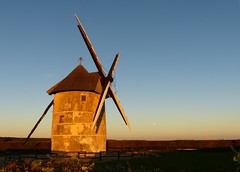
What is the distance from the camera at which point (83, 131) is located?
2434cm

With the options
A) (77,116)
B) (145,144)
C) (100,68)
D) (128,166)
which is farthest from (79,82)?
(145,144)

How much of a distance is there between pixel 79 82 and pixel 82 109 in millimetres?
2481

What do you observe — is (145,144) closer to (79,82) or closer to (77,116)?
(77,116)

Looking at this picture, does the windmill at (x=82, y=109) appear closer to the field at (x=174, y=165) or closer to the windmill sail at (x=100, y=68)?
the windmill sail at (x=100, y=68)

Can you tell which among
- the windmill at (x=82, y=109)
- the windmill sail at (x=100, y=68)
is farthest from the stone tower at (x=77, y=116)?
the windmill sail at (x=100, y=68)

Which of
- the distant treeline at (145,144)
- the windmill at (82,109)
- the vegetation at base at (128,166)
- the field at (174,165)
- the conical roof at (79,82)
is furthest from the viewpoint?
the distant treeline at (145,144)

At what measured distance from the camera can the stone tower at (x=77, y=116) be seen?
2434cm

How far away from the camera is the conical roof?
24.9m

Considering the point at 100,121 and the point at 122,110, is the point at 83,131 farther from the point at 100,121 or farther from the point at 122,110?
the point at 122,110

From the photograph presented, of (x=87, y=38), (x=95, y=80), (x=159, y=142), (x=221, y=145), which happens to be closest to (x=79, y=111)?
(x=95, y=80)

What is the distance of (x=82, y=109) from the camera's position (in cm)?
2478

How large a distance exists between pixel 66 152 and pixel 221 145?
22.6 m

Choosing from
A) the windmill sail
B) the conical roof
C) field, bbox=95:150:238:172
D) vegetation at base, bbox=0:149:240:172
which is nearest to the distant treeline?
the windmill sail

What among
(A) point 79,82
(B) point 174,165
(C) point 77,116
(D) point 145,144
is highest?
(A) point 79,82
